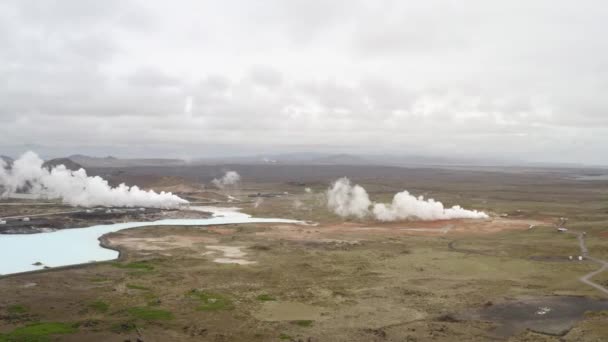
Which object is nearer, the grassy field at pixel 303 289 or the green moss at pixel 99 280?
the grassy field at pixel 303 289

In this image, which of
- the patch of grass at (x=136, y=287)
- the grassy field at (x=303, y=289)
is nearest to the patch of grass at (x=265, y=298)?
the grassy field at (x=303, y=289)

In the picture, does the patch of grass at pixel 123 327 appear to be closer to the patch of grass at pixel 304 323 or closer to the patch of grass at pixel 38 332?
the patch of grass at pixel 38 332

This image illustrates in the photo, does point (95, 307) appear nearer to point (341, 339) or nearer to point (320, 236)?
point (341, 339)

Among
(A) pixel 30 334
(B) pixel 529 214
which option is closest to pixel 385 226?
(B) pixel 529 214

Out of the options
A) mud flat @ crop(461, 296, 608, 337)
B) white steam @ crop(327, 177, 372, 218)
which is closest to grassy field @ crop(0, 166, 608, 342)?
mud flat @ crop(461, 296, 608, 337)

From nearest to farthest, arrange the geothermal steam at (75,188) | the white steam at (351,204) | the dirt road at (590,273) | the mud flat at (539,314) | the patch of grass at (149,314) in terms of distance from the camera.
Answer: the mud flat at (539,314) < the patch of grass at (149,314) < the dirt road at (590,273) < the white steam at (351,204) < the geothermal steam at (75,188)

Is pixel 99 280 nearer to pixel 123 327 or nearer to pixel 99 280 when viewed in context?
pixel 99 280

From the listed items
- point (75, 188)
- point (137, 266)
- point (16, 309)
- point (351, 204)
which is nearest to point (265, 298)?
point (137, 266)
